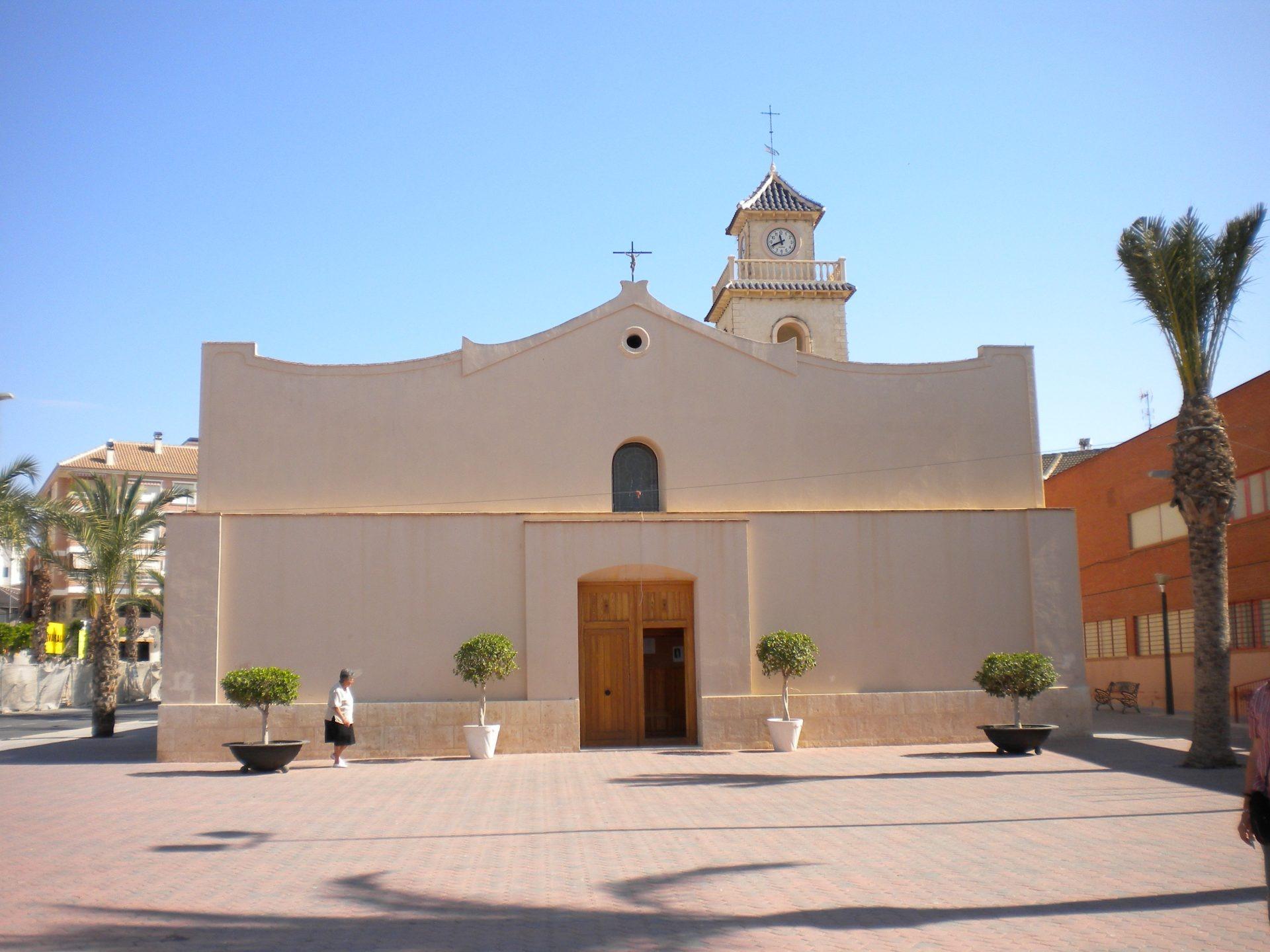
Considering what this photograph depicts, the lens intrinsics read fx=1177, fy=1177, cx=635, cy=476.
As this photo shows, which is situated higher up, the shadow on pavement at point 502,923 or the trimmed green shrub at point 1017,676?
the trimmed green shrub at point 1017,676

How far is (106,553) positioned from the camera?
2920cm

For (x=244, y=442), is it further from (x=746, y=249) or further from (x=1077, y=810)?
(x=746, y=249)

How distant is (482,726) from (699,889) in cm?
1153

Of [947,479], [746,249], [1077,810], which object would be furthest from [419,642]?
[746,249]

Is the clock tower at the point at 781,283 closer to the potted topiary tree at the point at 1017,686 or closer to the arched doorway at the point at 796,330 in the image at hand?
the arched doorway at the point at 796,330

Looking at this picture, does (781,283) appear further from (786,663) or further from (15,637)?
(15,637)

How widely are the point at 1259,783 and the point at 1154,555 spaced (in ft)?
87.9

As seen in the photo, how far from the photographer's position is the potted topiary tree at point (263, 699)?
18516 mm

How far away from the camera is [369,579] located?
2139 cm

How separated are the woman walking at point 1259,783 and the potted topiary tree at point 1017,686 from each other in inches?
523

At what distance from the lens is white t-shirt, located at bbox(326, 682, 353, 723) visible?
19203mm

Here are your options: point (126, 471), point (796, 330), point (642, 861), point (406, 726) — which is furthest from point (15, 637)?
point (642, 861)

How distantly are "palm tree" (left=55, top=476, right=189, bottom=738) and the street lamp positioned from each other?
2435 cm

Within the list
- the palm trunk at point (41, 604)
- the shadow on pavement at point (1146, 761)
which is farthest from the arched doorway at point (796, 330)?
the palm trunk at point (41, 604)
